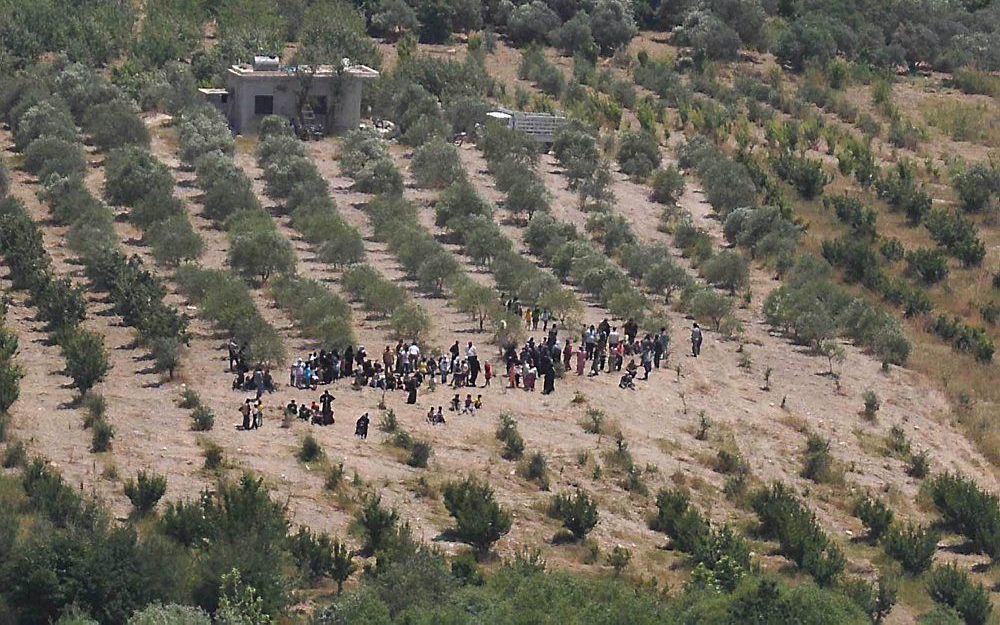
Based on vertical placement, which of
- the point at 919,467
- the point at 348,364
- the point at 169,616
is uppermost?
the point at 169,616

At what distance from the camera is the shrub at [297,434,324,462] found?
3234 cm

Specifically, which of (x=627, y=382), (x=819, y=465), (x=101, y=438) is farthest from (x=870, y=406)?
(x=101, y=438)

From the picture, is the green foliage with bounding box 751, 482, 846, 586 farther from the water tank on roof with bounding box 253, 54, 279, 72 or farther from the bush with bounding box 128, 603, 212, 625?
the water tank on roof with bounding box 253, 54, 279, 72

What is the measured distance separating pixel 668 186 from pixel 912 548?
84.4ft

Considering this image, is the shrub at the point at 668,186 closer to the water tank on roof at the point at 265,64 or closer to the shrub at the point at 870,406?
the water tank on roof at the point at 265,64

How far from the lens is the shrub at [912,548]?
3106 centimetres

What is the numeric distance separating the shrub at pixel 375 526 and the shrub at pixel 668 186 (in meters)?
27.6

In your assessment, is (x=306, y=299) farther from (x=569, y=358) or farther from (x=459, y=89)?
(x=459, y=89)

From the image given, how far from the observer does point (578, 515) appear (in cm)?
3086

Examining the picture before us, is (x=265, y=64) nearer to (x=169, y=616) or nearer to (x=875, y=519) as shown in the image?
(x=875, y=519)

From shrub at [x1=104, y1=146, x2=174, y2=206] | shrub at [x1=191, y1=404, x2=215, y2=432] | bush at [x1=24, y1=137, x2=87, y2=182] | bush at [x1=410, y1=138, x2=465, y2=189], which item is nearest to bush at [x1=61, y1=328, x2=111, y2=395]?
shrub at [x1=191, y1=404, x2=215, y2=432]

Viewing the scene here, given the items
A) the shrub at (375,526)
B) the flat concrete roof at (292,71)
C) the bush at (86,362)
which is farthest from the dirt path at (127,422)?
the flat concrete roof at (292,71)

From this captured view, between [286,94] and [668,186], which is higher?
[286,94]

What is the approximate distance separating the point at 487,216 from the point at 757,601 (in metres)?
27.3
